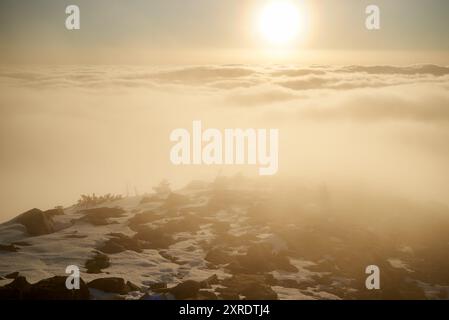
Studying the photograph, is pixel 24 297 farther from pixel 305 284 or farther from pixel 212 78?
pixel 212 78

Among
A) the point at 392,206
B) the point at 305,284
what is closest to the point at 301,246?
the point at 305,284

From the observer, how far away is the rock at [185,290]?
30.1 m

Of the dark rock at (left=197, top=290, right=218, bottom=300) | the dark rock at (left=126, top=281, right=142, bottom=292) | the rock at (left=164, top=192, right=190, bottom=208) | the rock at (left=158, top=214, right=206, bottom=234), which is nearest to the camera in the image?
the dark rock at (left=197, top=290, right=218, bottom=300)

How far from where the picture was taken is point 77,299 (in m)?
29.4

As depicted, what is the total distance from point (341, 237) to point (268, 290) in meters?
14.3

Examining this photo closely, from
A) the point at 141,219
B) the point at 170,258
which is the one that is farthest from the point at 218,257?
the point at 141,219

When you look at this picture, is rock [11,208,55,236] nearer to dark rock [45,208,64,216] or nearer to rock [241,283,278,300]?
dark rock [45,208,64,216]

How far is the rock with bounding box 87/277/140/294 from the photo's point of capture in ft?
98.7

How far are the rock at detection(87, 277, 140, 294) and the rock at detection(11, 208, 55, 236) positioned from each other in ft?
39.5

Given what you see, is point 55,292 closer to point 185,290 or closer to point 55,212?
point 185,290

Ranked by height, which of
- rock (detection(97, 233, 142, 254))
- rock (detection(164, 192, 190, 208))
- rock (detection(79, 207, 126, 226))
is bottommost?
rock (detection(97, 233, 142, 254))

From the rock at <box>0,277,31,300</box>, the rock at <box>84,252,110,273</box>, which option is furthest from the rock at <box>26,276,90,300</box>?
the rock at <box>84,252,110,273</box>

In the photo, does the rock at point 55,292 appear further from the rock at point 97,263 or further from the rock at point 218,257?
the rock at point 218,257

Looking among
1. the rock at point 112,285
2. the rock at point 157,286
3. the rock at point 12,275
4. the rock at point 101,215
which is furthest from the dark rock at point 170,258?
the rock at point 12,275
